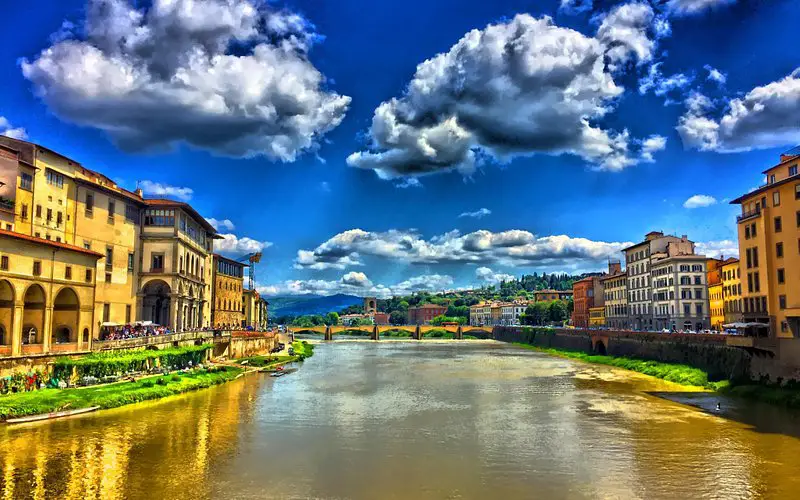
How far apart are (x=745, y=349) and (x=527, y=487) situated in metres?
33.7

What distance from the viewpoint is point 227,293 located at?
340 feet

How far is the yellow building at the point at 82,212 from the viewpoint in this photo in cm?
4766

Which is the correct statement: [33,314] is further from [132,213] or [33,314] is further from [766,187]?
[766,187]

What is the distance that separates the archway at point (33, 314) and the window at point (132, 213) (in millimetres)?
19919

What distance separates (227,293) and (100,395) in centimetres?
6553

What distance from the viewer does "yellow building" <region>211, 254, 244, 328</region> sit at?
97.4m

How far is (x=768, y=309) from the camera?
159ft

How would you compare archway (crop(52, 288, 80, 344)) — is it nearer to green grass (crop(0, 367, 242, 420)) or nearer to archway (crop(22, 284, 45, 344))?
archway (crop(22, 284, 45, 344))

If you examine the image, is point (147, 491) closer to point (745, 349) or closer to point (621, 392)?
point (621, 392)

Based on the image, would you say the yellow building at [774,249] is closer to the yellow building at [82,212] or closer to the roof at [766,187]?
the roof at [766,187]

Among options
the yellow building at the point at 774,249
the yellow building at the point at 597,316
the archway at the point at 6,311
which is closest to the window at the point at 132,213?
the archway at the point at 6,311

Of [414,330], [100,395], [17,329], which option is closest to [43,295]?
[17,329]

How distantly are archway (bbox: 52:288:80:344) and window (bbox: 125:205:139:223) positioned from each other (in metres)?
16.8

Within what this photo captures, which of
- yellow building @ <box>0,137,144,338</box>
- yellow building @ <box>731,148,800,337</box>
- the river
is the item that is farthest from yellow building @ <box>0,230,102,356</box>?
yellow building @ <box>731,148,800,337</box>
